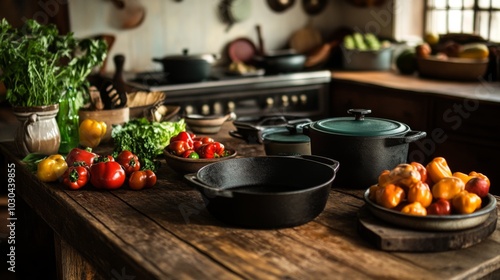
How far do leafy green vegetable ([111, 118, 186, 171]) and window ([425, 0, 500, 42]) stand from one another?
9.61 feet

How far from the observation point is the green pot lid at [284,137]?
221 cm

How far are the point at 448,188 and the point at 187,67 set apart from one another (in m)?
2.79

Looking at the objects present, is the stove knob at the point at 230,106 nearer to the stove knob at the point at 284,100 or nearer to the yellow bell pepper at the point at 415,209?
the stove knob at the point at 284,100

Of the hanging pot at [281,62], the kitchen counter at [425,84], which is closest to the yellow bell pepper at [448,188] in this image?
the kitchen counter at [425,84]

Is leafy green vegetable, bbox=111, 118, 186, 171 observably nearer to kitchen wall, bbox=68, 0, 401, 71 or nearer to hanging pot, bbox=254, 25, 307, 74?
hanging pot, bbox=254, 25, 307, 74

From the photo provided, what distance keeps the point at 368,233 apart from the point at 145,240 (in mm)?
565

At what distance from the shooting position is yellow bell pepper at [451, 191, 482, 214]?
5.08ft

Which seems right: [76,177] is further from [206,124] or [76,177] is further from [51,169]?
[206,124]

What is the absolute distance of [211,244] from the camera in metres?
1.55

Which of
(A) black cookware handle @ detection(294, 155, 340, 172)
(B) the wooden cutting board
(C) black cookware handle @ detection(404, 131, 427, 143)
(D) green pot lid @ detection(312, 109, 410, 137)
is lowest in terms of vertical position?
(B) the wooden cutting board

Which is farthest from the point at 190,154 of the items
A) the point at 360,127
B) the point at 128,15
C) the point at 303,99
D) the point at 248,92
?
the point at 128,15

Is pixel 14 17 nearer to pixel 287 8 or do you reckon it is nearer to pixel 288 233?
pixel 287 8

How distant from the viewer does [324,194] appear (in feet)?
5.48

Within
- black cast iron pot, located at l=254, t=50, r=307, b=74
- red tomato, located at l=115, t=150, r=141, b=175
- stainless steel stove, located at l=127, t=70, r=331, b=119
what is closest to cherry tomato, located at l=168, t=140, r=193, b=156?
red tomato, located at l=115, t=150, r=141, b=175
